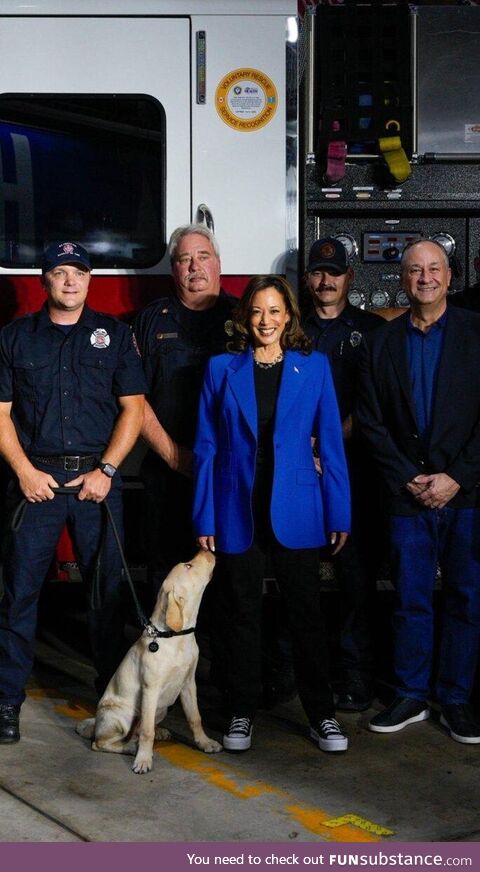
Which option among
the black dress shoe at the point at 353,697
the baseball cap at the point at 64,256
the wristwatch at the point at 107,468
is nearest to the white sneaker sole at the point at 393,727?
the black dress shoe at the point at 353,697

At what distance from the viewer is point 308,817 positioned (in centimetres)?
358

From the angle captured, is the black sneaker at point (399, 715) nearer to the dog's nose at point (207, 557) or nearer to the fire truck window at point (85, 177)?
the dog's nose at point (207, 557)

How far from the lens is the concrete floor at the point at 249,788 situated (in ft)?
11.5

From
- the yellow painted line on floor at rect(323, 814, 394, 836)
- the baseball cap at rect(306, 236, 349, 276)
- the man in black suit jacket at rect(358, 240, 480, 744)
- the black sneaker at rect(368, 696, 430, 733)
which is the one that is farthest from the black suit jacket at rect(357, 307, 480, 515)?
the yellow painted line on floor at rect(323, 814, 394, 836)

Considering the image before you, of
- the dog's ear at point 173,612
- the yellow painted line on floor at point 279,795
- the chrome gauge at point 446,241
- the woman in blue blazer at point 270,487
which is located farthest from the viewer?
Result: the chrome gauge at point 446,241

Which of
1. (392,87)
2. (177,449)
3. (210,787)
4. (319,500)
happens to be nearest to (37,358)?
(177,449)

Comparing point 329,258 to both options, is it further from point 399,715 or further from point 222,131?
point 399,715

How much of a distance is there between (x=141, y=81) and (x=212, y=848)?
125 inches

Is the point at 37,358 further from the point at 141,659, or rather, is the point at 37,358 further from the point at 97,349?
the point at 141,659

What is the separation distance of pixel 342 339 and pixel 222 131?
3.52 ft

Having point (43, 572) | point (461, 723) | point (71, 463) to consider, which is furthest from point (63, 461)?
point (461, 723)

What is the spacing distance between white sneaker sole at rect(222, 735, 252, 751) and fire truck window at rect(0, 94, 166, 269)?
6.68 ft

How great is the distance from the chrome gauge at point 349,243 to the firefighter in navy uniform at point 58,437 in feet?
3.83

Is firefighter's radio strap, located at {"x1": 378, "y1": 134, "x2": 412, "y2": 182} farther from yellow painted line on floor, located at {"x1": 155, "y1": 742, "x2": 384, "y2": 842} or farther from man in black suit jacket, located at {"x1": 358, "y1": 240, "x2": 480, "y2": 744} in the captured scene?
yellow painted line on floor, located at {"x1": 155, "y1": 742, "x2": 384, "y2": 842}
